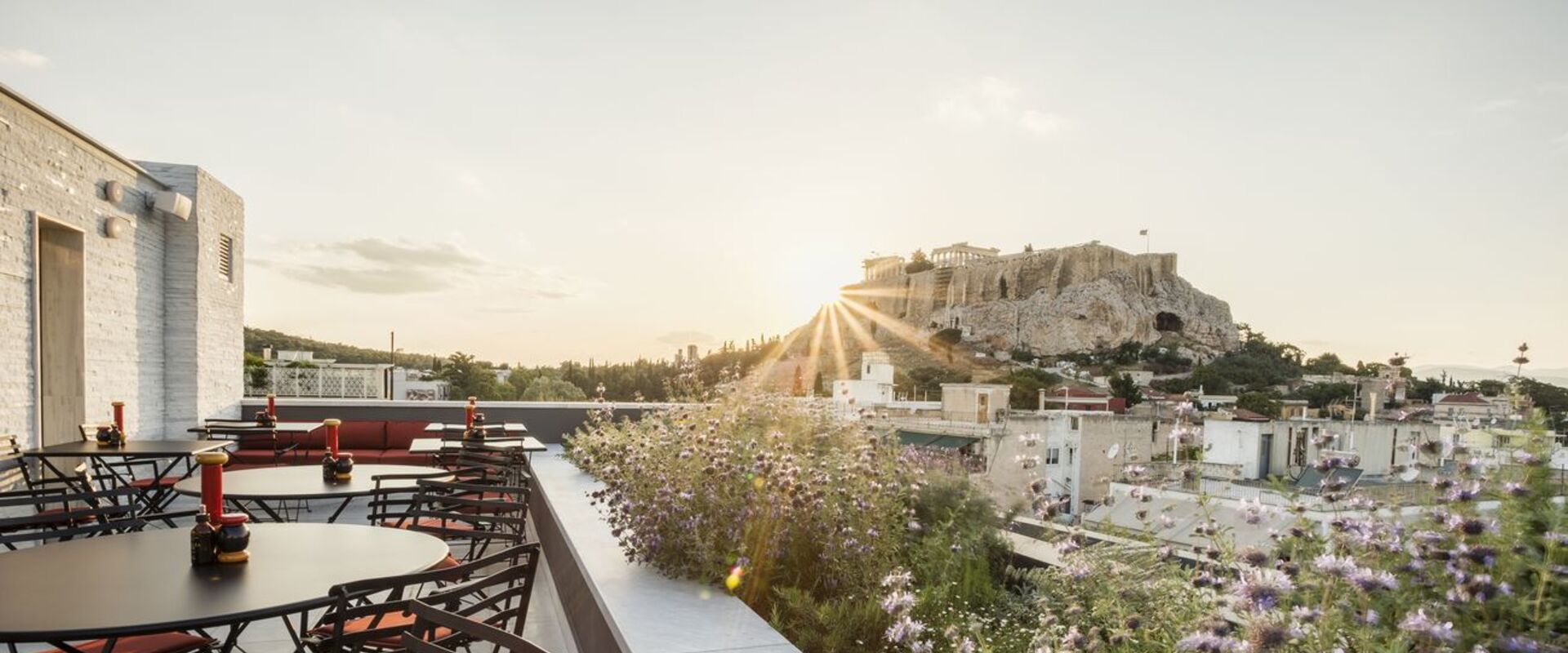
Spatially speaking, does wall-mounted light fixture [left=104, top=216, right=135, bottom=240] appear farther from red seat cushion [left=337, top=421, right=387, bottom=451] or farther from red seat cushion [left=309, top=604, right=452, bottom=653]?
red seat cushion [left=309, top=604, right=452, bottom=653]

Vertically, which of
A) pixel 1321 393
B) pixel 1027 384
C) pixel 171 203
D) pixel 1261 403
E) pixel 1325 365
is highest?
pixel 171 203

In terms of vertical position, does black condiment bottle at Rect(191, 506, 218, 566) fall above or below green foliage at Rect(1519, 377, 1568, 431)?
below

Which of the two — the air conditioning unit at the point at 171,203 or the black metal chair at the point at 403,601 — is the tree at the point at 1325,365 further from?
the black metal chair at the point at 403,601

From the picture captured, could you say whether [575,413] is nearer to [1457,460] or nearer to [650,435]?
[650,435]

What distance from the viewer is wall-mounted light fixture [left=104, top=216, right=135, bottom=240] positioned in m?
6.42

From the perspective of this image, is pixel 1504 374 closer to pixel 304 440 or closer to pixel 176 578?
pixel 176 578

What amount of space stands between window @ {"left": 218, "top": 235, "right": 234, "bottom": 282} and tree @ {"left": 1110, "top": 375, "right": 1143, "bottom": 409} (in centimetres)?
5059

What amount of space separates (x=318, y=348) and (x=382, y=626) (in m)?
15.7

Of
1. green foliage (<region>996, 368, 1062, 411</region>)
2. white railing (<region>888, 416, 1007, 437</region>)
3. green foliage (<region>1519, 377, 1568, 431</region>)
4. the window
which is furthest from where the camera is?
green foliage (<region>996, 368, 1062, 411</region>)

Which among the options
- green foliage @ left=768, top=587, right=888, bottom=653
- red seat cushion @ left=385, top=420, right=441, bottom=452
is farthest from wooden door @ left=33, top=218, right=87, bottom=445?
green foliage @ left=768, top=587, right=888, bottom=653

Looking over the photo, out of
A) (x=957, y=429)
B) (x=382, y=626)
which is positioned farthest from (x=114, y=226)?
(x=957, y=429)

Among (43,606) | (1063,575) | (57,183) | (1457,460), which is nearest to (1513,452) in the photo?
(1457,460)

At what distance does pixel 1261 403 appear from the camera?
159 feet

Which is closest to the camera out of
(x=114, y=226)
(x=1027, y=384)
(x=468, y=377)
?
(x=114, y=226)
